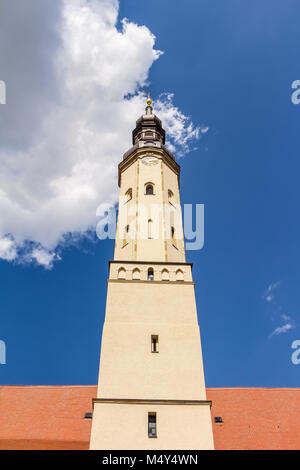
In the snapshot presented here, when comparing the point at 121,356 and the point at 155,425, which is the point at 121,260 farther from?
the point at 155,425

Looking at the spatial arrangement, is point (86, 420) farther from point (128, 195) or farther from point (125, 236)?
point (128, 195)

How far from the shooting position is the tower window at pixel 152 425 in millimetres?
12477

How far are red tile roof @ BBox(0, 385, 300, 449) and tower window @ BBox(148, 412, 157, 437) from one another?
3.81 m

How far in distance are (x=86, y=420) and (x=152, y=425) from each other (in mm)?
4717

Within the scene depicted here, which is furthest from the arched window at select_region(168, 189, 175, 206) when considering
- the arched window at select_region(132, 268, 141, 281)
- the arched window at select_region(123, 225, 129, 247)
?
the arched window at select_region(132, 268, 141, 281)

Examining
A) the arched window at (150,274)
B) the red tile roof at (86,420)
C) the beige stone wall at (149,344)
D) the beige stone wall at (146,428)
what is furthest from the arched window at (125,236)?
the beige stone wall at (146,428)

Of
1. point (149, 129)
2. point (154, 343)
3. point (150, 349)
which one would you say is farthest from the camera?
point (149, 129)

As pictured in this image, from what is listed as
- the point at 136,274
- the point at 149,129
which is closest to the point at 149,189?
the point at 136,274

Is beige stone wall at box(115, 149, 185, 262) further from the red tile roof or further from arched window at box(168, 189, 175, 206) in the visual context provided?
the red tile roof

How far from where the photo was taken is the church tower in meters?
12.5

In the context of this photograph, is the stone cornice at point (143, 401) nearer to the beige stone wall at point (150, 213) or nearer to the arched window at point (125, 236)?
the beige stone wall at point (150, 213)

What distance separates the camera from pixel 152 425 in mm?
12688

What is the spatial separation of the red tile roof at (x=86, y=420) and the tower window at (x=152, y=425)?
381cm
